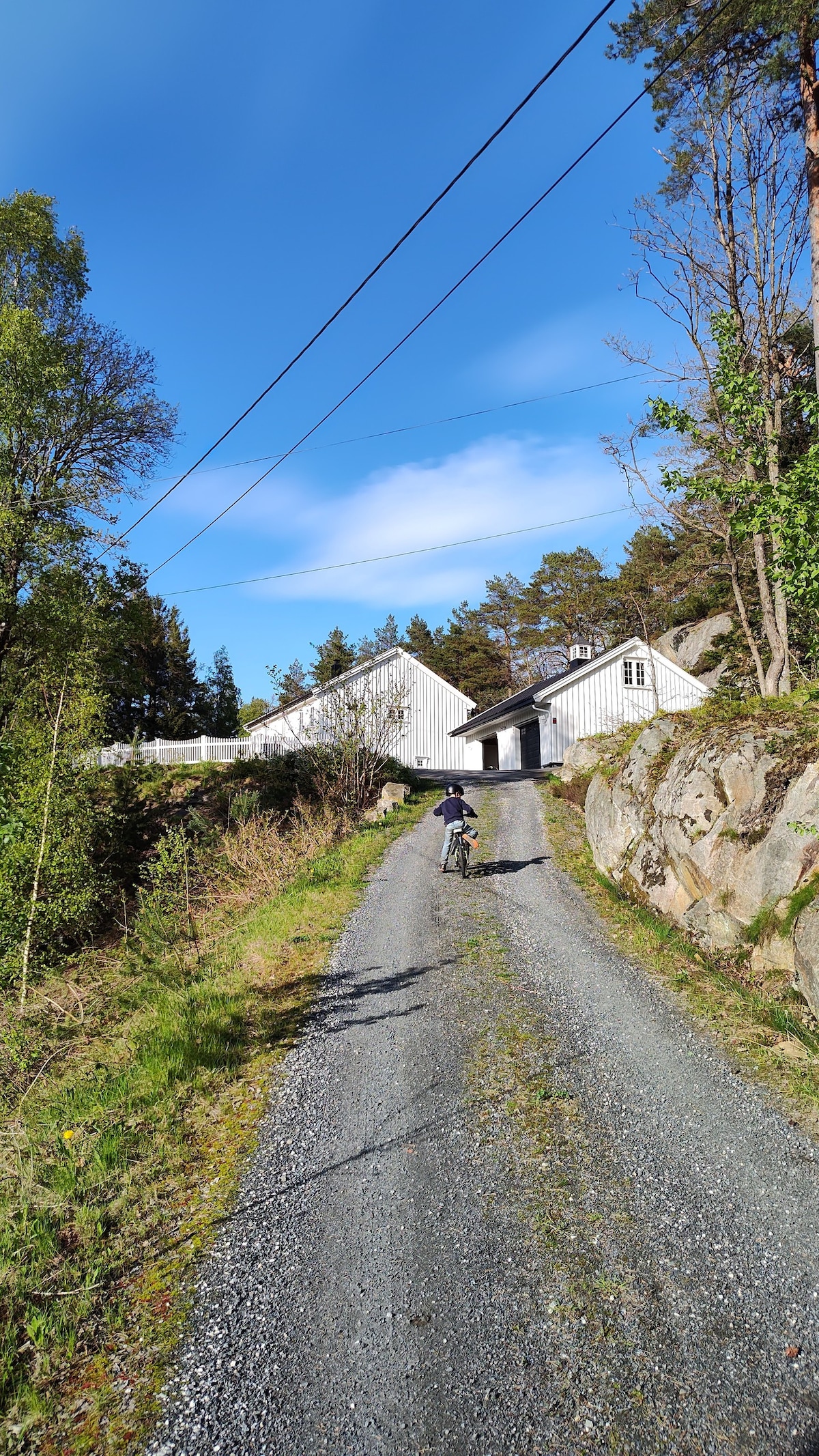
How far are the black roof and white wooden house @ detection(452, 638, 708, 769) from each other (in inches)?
4.0

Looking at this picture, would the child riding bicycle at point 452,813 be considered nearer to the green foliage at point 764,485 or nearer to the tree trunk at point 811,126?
the green foliage at point 764,485

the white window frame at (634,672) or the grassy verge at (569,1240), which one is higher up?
the white window frame at (634,672)

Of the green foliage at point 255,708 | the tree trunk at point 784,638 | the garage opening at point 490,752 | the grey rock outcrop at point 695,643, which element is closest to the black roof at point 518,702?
the garage opening at point 490,752

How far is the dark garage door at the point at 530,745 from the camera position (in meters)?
30.7

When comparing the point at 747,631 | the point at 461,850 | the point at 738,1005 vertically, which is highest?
the point at 747,631

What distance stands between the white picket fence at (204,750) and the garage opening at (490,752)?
13868mm

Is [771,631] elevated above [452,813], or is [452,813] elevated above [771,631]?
[771,631]

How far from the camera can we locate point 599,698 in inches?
1175

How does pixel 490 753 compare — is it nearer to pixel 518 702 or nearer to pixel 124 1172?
pixel 518 702

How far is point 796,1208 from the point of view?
3844mm

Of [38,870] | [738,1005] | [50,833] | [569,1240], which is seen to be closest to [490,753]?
[50,833]

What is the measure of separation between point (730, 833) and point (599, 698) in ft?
75.5

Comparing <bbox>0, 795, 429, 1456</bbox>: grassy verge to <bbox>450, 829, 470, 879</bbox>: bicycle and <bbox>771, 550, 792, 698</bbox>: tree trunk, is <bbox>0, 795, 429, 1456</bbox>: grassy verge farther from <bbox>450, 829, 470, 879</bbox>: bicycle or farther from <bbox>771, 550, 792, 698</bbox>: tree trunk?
<bbox>771, 550, 792, 698</bbox>: tree trunk

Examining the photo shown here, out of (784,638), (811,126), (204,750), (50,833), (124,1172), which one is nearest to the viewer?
(124,1172)
